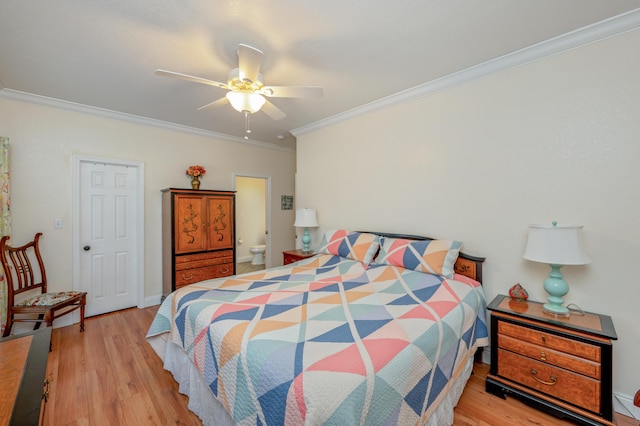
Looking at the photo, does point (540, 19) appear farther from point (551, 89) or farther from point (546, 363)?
point (546, 363)

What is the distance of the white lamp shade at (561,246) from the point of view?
1.77 m

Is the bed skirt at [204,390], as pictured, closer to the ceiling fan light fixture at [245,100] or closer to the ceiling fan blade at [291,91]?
the ceiling fan light fixture at [245,100]

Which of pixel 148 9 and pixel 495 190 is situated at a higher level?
pixel 148 9

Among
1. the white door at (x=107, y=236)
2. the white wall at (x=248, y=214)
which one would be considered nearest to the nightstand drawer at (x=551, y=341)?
the white door at (x=107, y=236)

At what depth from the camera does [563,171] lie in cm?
204

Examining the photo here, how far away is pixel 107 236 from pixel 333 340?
11.7ft

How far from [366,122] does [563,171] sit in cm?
201

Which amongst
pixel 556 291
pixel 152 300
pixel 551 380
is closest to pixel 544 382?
pixel 551 380

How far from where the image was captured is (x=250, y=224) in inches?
258

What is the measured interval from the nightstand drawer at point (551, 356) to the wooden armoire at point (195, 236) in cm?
344

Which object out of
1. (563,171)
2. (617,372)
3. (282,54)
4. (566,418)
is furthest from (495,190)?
(282,54)

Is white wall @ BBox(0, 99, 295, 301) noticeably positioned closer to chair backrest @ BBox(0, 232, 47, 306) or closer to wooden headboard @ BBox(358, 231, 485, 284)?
chair backrest @ BBox(0, 232, 47, 306)

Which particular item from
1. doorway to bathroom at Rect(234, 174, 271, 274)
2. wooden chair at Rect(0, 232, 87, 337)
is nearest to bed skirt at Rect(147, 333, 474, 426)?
wooden chair at Rect(0, 232, 87, 337)

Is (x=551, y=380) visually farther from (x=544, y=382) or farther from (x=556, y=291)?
(x=556, y=291)
